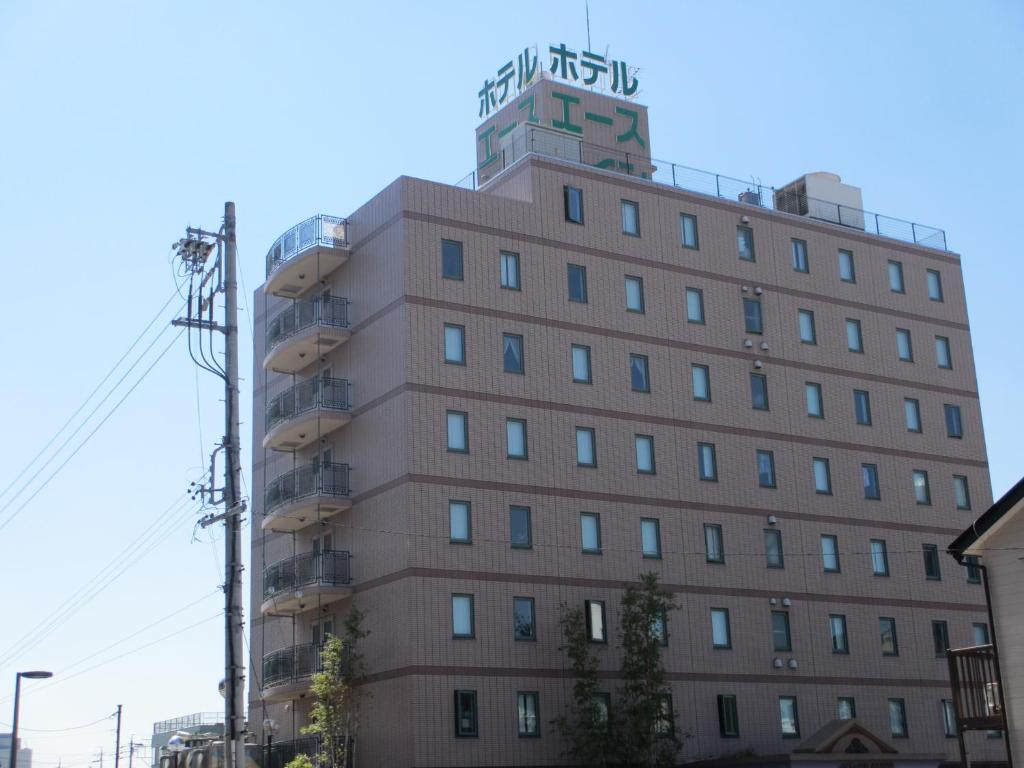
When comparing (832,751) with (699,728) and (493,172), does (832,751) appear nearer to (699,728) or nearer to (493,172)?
(699,728)

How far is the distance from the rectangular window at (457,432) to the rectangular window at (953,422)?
79.1ft

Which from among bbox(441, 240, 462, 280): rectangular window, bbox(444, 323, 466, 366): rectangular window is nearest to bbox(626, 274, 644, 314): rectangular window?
bbox(441, 240, 462, 280): rectangular window

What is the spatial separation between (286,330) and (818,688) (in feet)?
78.7

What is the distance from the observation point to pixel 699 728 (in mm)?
52375

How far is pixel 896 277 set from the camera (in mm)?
64688

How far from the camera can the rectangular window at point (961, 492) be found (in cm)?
6297

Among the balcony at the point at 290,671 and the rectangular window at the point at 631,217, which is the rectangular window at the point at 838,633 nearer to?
the rectangular window at the point at 631,217

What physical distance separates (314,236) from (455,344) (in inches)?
295

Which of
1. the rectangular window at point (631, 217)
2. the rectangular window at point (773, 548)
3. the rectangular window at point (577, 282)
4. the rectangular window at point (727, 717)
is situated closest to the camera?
the rectangular window at point (727, 717)

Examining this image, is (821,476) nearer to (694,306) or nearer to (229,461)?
(694,306)

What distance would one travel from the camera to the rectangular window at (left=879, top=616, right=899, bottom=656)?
58.3 m

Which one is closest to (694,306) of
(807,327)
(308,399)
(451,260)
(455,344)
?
(807,327)

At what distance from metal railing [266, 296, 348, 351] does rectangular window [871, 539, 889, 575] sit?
22.9 meters

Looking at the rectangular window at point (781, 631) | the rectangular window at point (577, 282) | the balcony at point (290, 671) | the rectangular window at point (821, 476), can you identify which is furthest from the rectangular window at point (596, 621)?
the rectangular window at point (821, 476)
